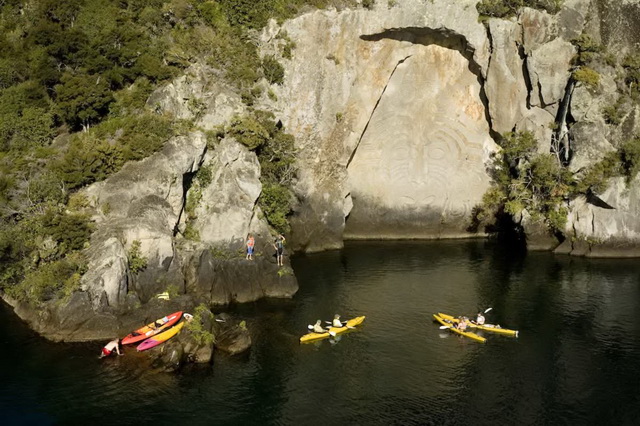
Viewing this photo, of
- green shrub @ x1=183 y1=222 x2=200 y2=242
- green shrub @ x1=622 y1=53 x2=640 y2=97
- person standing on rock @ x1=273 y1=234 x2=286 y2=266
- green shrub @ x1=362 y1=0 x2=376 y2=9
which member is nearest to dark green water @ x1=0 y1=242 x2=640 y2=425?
person standing on rock @ x1=273 y1=234 x2=286 y2=266

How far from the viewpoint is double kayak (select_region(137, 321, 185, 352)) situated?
33312 mm

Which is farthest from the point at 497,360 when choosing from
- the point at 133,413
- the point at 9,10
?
the point at 9,10

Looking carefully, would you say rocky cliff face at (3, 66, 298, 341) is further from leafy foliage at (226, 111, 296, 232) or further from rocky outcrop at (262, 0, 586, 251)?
rocky outcrop at (262, 0, 586, 251)

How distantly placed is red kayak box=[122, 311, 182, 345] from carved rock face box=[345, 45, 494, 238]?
2850 centimetres

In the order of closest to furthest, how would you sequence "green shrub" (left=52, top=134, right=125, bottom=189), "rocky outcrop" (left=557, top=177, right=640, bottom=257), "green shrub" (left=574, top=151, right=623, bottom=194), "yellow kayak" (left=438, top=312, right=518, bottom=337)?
"yellow kayak" (left=438, top=312, right=518, bottom=337), "green shrub" (left=52, top=134, right=125, bottom=189), "green shrub" (left=574, top=151, right=623, bottom=194), "rocky outcrop" (left=557, top=177, right=640, bottom=257)

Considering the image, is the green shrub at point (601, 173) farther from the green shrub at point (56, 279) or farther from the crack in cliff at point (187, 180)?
the green shrub at point (56, 279)

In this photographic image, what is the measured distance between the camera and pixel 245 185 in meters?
45.6

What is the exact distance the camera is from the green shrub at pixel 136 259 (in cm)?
3813

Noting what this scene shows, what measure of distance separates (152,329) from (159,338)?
3.65 ft

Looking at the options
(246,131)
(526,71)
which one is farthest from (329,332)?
(526,71)

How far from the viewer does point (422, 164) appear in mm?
62250

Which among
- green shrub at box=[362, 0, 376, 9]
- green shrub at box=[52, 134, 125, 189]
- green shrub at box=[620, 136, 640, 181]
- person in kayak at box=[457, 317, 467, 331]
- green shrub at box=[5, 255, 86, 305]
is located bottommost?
person in kayak at box=[457, 317, 467, 331]

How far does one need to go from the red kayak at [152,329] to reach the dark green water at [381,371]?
→ 118 centimetres

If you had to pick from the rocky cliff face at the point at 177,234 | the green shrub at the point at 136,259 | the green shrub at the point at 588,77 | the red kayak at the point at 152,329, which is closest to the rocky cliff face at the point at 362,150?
the rocky cliff face at the point at 177,234
